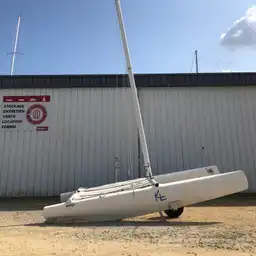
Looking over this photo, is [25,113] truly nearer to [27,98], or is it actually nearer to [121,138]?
[27,98]

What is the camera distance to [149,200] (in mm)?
7391

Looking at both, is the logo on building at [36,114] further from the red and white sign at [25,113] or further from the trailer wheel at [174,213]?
the trailer wheel at [174,213]

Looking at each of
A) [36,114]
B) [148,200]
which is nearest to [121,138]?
[36,114]

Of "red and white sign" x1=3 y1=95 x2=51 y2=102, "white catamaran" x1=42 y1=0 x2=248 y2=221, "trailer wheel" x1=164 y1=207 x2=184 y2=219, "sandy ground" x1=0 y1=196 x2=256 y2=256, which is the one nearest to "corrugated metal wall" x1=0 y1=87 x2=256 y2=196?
"red and white sign" x1=3 y1=95 x2=51 y2=102

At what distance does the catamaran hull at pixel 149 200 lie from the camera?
740cm

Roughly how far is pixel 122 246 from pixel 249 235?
260cm

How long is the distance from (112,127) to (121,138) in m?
0.68

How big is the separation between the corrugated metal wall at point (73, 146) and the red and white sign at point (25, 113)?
0.90 ft

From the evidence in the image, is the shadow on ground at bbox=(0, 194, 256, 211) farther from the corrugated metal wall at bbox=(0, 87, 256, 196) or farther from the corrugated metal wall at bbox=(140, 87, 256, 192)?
the corrugated metal wall at bbox=(140, 87, 256, 192)

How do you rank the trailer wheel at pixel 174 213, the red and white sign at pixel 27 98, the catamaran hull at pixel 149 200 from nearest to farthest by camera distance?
1. the catamaran hull at pixel 149 200
2. the trailer wheel at pixel 174 213
3. the red and white sign at pixel 27 98

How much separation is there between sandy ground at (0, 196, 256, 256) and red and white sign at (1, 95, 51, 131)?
5.69 meters

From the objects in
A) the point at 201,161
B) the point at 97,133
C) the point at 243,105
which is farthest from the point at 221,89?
the point at 97,133

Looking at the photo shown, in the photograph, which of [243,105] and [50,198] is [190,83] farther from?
[50,198]

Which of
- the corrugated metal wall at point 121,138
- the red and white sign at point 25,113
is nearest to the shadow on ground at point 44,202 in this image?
the corrugated metal wall at point 121,138
